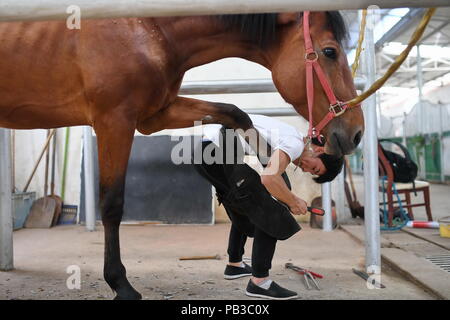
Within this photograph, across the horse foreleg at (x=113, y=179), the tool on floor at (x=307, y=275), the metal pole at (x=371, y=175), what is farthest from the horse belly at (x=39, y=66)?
the metal pole at (x=371, y=175)

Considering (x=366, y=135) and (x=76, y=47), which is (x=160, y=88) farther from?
(x=366, y=135)

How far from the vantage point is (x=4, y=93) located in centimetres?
155

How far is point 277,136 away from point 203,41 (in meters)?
0.50

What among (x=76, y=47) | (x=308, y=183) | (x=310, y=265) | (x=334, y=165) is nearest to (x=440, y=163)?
(x=308, y=183)

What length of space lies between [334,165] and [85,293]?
4.08 feet

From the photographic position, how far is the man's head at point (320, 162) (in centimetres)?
172

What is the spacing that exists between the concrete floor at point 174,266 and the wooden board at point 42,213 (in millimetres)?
385

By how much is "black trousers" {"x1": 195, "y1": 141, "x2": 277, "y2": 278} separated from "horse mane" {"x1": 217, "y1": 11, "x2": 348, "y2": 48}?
53 cm

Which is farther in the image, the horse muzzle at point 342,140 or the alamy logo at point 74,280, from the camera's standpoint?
the alamy logo at point 74,280

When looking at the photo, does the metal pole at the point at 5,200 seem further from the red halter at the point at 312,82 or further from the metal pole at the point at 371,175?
the metal pole at the point at 371,175

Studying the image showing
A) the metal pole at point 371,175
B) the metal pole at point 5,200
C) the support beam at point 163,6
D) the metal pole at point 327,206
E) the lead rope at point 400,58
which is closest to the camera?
the support beam at point 163,6

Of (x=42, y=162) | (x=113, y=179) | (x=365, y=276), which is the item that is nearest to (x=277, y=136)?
(x=113, y=179)

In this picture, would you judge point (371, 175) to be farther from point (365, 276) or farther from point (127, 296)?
point (127, 296)

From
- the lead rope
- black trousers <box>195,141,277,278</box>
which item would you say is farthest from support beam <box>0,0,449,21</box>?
black trousers <box>195,141,277,278</box>
